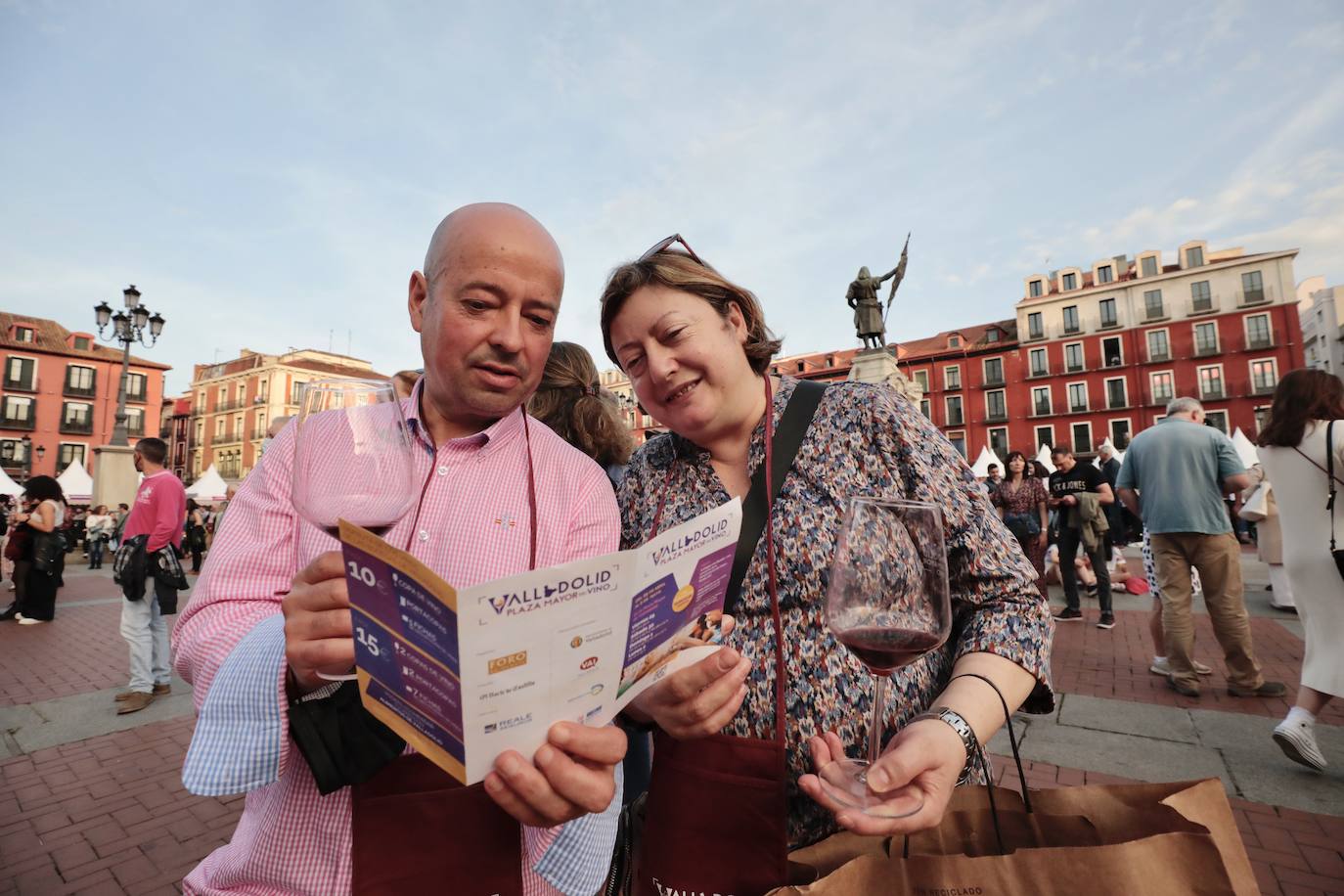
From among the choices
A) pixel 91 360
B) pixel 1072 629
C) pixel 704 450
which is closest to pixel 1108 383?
pixel 1072 629

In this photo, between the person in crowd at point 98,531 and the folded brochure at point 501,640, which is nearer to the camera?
the folded brochure at point 501,640

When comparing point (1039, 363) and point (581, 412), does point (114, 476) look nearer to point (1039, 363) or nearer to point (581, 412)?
point (581, 412)

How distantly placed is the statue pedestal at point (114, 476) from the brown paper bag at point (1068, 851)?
18.4 meters

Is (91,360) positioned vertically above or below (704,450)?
above

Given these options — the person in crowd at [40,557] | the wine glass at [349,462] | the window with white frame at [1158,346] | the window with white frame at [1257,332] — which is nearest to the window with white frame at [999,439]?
the window with white frame at [1158,346]

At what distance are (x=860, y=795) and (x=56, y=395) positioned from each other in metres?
52.7

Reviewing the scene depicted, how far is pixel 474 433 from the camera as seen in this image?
1389 mm

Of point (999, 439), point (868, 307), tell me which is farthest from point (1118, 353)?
point (868, 307)

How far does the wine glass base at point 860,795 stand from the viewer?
91 centimetres

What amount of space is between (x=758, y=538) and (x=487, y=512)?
1.89 feet

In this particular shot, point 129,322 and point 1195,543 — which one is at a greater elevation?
point 129,322

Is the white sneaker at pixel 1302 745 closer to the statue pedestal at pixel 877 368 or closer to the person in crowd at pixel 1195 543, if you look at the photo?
the person in crowd at pixel 1195 543

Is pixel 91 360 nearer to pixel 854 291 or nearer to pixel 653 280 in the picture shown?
pixel 854 291

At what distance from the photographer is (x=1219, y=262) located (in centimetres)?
3334
